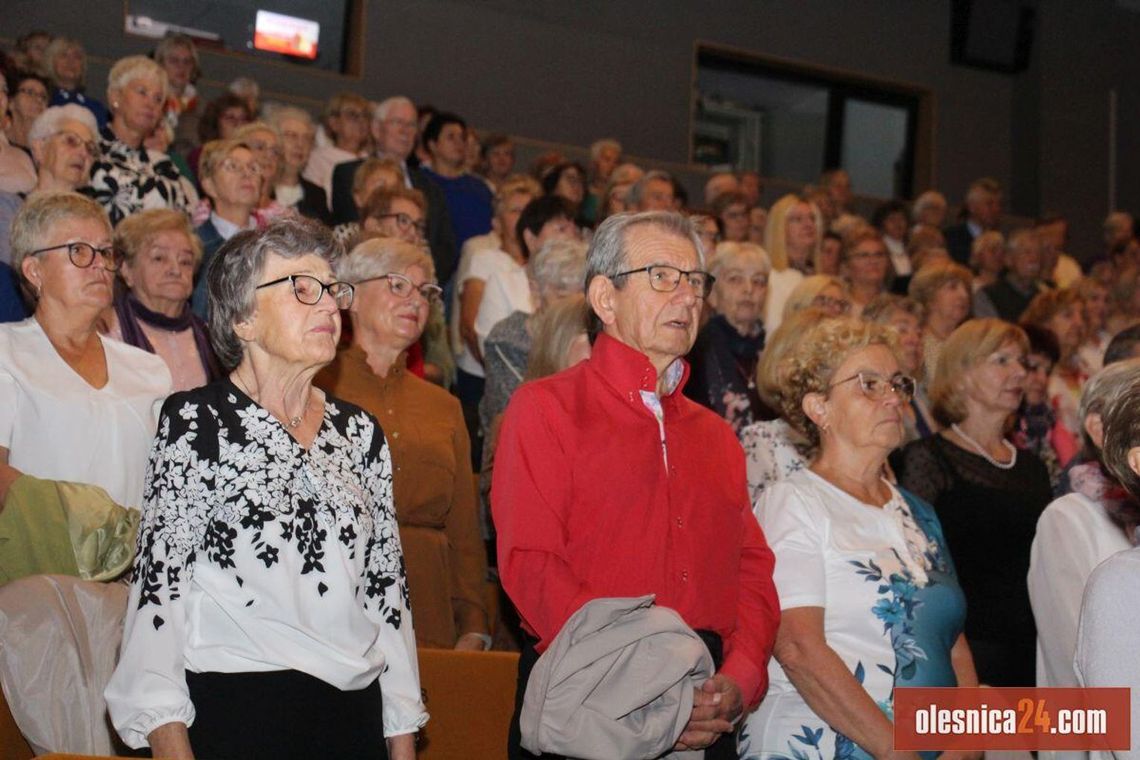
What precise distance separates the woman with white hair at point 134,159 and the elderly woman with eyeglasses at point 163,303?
853 millimetres

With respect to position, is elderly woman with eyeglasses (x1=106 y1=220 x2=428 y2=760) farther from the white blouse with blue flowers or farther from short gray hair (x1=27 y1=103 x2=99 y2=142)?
short gray hair (x1=27 y1=103 x2=99 y2=142)

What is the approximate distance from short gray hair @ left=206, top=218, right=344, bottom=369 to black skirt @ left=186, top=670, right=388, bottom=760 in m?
0.64

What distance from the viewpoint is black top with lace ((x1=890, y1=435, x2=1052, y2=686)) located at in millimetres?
4180

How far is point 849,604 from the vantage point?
127 inches

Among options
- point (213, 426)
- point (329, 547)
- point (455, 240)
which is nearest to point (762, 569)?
point (329, 547)

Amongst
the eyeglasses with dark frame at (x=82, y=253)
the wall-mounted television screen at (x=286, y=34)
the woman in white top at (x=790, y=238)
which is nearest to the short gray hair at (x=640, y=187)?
the woman in white top at (x=790, y=238)

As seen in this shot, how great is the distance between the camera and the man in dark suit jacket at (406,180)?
666cm

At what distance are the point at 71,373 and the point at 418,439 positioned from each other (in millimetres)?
909

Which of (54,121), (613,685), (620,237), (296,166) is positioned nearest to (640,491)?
(613,685)

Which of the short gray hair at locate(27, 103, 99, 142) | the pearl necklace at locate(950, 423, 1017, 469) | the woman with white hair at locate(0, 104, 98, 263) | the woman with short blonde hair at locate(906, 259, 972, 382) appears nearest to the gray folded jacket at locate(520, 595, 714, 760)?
the pearl necklace at locate(950, 423, 1017, 469)

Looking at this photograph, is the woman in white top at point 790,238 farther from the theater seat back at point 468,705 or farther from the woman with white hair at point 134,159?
the theater seat back at point 468,705

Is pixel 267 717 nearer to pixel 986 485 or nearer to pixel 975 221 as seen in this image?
pixel 986 485

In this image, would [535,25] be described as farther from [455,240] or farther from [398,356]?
[398,356]

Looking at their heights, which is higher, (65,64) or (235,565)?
(65,64)
